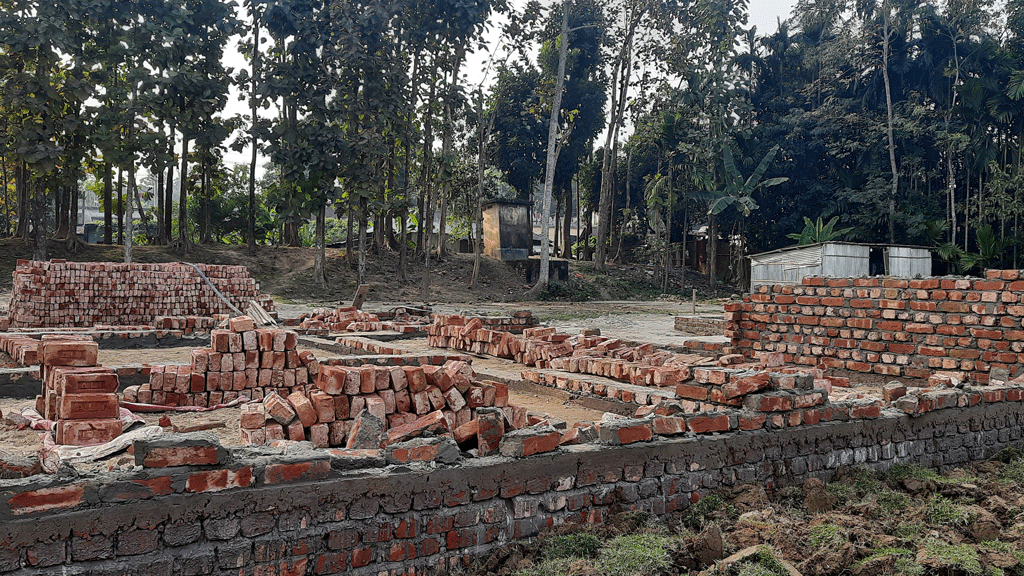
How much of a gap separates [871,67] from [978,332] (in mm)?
26118

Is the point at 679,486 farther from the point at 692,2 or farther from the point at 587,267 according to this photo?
the point at 692,2

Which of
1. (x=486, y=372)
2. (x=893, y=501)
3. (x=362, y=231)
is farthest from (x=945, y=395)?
(x=362, y=231)

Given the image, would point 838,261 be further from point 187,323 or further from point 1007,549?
point 1007,549

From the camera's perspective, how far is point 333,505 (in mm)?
2895

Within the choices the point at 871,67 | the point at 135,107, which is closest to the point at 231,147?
the point at 135,107

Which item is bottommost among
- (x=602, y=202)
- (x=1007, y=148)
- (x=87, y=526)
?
(x=87, y=526)

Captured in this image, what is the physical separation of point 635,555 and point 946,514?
194 cm

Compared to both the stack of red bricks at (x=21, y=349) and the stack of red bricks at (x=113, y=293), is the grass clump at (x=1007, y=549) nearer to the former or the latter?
the stack of red bricks at (x=21, y=349)

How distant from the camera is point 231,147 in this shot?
22141 millimetres

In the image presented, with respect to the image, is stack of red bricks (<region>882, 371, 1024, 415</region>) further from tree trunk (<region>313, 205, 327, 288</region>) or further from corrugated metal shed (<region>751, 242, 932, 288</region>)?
tree trunk (<region>313, 205, 327, 288</region>)

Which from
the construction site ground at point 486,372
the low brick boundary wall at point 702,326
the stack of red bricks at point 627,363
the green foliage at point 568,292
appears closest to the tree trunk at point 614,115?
the green foliage at point 568,292

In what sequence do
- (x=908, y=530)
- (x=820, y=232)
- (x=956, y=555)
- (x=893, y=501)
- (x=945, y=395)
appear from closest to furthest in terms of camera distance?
(x=956, y=555) → (x=908, y=530) → (x=893, y=501) → (x=945, y=395) → (x=820, y=232)

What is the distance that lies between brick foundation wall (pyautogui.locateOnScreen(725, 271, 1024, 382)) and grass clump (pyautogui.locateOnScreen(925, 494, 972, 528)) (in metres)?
3.05

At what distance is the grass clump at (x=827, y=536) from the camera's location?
3.34 metres
